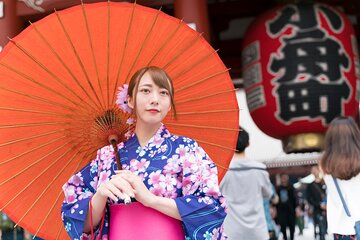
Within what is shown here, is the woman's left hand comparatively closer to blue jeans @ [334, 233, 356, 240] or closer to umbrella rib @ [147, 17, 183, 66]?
umbrella rib @ [147, 17, 183, 66]

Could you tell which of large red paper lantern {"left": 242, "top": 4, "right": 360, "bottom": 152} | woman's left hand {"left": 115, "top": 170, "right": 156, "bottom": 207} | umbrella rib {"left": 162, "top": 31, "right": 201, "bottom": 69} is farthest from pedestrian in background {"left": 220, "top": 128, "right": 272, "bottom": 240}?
woman's left hand {"left": 115, "top": 170, "right": 156, "bottom": 207}

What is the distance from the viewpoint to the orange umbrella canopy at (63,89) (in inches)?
74.9

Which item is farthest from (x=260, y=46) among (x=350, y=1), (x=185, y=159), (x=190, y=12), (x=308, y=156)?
(x=308, y=156)

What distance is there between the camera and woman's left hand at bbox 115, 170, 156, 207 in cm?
152

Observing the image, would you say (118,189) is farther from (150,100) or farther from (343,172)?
(343,172)

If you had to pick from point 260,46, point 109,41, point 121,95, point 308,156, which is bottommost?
point 308,156

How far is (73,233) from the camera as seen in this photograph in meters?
1.68

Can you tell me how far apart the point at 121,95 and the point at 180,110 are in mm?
282

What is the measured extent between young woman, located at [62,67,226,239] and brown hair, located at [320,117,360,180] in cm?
147

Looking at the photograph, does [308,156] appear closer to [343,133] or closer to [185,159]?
[343,133]

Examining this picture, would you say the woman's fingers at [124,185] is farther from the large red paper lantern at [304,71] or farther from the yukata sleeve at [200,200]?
the large red paper lantern at [304,71]

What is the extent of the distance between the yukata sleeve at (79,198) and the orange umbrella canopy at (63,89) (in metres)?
0.16

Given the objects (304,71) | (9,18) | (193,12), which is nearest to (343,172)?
(193,12)

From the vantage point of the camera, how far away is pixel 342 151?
2.97m
